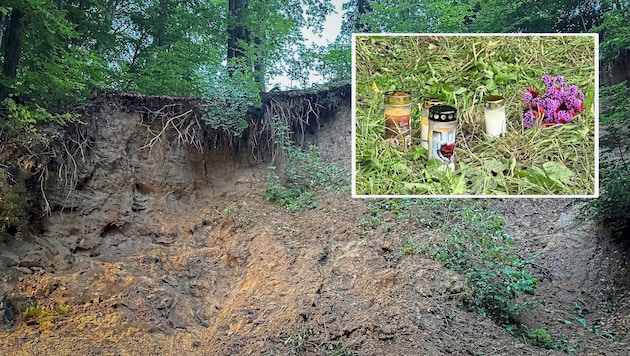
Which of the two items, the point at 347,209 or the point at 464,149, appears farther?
the point at 347,209

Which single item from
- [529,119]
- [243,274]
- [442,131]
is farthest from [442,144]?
[243,274]

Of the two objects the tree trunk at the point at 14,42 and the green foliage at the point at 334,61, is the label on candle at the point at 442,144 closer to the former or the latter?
the green foliage at the point at 334,61

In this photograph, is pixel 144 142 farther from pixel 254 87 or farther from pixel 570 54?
pixel 570 54

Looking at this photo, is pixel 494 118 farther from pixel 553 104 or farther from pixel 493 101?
pixel 553 104

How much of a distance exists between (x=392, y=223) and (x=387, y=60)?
1.77m

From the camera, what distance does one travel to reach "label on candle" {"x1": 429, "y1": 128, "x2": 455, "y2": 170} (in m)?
3.18

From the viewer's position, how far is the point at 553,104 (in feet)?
11.0

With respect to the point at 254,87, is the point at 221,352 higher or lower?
lower

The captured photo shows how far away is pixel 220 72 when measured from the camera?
5809 mm

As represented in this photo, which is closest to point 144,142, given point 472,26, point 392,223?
point 392,223

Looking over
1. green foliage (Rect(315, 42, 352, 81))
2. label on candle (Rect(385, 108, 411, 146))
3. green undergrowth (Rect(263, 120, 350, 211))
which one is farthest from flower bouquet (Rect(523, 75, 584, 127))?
green foliage (Rect(315, 42, 352, 81))

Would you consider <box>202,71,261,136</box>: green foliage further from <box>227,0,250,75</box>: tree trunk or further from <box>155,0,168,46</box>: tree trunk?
<box>155,0,168,46</box>: tree trunk

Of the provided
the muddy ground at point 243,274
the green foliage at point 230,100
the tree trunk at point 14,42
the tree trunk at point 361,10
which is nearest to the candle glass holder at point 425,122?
the muddy ground at point 243,274

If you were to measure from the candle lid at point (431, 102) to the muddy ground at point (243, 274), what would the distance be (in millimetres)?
1476
